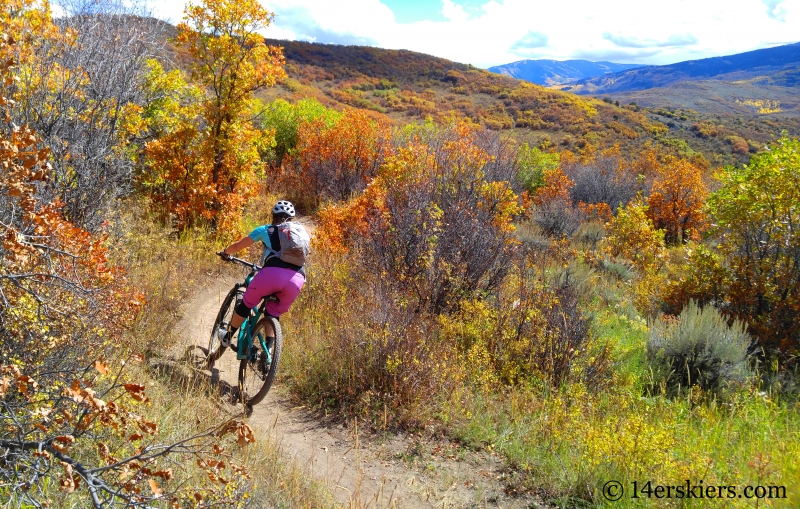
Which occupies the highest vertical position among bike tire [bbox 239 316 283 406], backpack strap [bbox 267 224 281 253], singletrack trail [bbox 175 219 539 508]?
backpack strap [bbox 267 224 281 253]

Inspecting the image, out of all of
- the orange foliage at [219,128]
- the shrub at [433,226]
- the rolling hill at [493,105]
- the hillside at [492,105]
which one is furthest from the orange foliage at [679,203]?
the hillside at [492,105]

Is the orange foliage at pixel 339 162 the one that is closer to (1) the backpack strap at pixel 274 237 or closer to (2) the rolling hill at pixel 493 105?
(1) the backpack strap at pixel 274 237

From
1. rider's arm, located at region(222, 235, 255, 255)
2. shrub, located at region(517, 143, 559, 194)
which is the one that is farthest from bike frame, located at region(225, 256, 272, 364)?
shrub, located at region(517, 143, 559, 194)

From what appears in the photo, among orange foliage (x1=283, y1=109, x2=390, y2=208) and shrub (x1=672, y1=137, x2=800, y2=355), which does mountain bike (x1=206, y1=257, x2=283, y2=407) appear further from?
orange foliage (x1=283, y1=109, x2=390, y2=208)

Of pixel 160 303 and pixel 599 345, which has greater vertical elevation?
pixel 160 303

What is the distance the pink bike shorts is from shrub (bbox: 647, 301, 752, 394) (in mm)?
3934

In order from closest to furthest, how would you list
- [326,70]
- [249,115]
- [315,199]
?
1. [249,115]
2. [315,199]
3. [326,70]

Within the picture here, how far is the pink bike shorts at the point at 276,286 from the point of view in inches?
180

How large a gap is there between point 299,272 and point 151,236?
Answer: 424cm

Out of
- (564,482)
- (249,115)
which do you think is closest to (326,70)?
(249,115)

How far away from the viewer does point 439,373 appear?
4.84 metres

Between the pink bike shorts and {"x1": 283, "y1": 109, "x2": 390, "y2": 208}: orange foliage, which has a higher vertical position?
{"x1": 283, "y1": 109, "x2": 390, "y2": 208}: orange foliage

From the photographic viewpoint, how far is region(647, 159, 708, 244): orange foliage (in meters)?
14.5

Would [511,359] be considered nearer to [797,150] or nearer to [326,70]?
[797,150]
